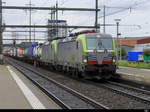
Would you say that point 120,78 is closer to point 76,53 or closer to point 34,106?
point 76,53

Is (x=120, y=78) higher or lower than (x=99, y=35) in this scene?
lower

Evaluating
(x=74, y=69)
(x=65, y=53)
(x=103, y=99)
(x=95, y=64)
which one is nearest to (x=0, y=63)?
(x=65, y=53)

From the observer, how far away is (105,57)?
74.4 feet

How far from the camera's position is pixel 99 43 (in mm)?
23094

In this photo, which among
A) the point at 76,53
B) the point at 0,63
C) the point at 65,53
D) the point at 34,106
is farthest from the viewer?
the point at 0,63

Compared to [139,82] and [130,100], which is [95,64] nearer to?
[139,82]

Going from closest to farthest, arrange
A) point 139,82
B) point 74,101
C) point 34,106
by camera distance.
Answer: point 34,106 < point 74,101 < point 139,82

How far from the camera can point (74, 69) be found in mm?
25594

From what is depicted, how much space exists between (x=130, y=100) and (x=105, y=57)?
7.89 metres

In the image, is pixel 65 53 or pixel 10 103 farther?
pixel 65 53

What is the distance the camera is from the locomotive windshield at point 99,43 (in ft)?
75.0

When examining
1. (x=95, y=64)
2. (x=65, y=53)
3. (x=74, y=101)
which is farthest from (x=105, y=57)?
(x=74, y=101)

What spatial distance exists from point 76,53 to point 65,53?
4.47m

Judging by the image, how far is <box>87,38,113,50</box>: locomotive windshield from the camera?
22.9 m
